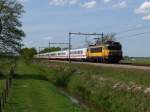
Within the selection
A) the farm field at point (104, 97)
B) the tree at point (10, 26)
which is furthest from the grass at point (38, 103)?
the tree at point (10, 26)

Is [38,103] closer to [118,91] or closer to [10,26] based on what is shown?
[118,91]

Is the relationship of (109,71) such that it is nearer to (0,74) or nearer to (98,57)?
(0,74)

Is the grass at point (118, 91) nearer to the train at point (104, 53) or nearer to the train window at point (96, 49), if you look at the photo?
the train at point (104, 53)

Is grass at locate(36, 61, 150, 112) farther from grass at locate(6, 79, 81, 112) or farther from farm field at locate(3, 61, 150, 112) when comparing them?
grass at locate(6, 79, 81, 112)

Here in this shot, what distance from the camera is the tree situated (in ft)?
235

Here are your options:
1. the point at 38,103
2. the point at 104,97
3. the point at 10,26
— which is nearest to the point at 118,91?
the point at 104,97

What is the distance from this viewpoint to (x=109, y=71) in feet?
174

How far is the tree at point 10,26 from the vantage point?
2825 inches

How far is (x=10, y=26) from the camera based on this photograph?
7244cm

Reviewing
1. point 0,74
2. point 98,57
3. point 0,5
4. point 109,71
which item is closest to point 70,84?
point 109,71

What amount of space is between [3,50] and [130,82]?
36172 millimetres

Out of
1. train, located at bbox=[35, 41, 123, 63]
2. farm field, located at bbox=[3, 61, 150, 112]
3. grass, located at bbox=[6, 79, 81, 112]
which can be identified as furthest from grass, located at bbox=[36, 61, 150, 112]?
train, located at bbox=[35, 41, 123, 63]

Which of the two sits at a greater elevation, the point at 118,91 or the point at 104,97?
the point at 118,91

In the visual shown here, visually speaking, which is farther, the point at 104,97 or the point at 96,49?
the point at 96,49
